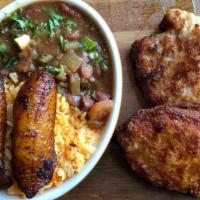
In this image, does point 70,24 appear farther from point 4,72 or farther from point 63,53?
point 4,72

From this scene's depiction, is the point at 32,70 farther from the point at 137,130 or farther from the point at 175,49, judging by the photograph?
the point at 175,49

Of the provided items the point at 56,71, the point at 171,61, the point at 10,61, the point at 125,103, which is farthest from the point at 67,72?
the point at 171,61

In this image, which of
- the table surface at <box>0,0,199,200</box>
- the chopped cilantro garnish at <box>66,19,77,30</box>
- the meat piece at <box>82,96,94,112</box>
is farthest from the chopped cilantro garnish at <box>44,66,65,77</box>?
the table surface at <box>0,0,199,200</box>

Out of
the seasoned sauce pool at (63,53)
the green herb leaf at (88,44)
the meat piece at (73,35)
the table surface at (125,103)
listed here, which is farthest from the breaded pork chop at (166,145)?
the meat piece at (73,35)

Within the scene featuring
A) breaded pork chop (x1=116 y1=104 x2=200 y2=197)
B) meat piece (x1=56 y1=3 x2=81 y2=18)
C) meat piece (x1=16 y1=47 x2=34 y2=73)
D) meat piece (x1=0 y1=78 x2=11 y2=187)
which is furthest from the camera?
meat piece (x1=56 y1=3 x2=81 y2=18)

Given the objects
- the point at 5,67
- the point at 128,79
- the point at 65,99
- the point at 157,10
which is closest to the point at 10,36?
the point at 5,67

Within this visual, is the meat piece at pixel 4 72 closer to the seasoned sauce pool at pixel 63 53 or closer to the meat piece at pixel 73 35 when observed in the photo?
the seasoned sauce pool at pixel 63 53

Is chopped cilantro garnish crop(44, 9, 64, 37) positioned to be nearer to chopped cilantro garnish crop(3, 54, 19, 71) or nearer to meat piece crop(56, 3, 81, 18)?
meat piece crop(56, 3, 81, 18)
